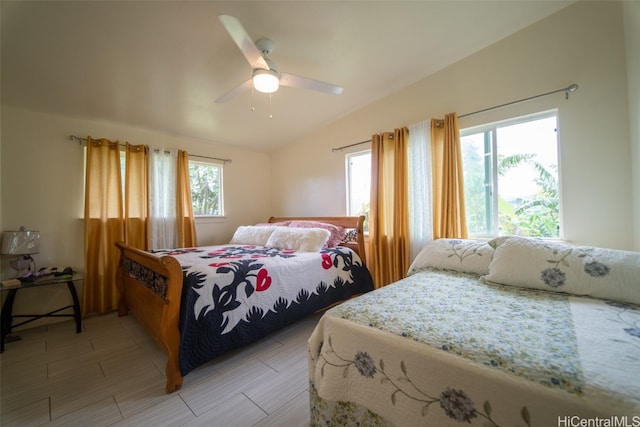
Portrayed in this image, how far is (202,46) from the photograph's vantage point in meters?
1.96

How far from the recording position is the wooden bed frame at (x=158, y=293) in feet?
4.85

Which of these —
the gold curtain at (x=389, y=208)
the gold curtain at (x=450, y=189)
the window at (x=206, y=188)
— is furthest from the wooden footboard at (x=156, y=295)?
the gold curtain at (x=450, y=189)

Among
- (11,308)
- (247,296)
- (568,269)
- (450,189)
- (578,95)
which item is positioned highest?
(578,95)

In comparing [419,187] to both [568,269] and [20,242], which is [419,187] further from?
[20,242]

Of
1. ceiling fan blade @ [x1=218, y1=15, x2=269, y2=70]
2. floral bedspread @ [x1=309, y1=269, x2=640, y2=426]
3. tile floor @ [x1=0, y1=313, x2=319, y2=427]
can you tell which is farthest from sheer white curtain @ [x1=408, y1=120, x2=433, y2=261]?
ceiling fan blade @ [x1=218, y1=15, x2=269, y2=70]

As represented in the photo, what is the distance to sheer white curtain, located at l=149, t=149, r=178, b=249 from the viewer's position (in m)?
3.07

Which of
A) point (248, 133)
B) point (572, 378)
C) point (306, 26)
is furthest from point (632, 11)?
point (248, 133)

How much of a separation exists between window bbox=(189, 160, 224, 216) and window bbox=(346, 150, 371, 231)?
2191 mm

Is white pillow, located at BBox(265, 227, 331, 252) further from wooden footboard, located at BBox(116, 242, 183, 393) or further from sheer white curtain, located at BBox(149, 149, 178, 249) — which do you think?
sheer white curtain, located at BBox(149, 149, 178, 249)

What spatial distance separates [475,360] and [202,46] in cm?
270

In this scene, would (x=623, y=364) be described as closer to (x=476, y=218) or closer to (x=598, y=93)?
(x=476, y=218)

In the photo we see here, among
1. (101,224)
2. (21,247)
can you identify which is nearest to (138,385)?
(21,247)

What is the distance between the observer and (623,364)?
26.0 inches

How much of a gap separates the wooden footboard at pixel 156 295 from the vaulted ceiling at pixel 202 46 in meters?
1.63
